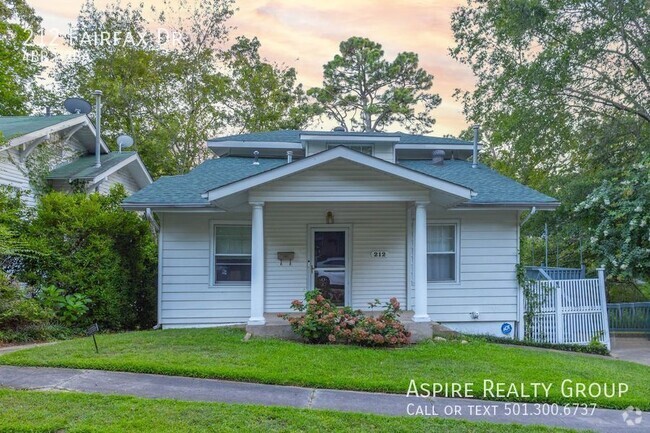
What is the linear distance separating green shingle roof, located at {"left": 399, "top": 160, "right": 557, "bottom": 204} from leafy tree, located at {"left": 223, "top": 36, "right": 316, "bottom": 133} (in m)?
11.0

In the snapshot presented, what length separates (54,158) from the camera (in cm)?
1252

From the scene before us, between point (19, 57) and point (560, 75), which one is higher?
point (19, 57)

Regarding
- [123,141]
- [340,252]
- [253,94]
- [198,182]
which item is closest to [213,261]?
[198,182]

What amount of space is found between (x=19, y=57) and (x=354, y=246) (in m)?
14.4

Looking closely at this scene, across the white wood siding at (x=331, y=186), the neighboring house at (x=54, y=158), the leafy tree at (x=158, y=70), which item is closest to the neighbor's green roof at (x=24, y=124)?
the neighboring house at (x=54, y=158)

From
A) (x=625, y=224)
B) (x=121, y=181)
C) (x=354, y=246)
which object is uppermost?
(x=121, y=181)

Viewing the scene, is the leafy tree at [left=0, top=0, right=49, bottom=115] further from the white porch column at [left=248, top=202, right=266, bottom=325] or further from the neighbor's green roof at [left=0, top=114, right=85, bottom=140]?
the white porch column at [left=248, top=202, right=266, bottom=325]

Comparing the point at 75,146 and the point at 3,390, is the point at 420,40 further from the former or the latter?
the point at 3,390

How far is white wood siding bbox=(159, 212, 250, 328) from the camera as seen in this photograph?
8.44 meters

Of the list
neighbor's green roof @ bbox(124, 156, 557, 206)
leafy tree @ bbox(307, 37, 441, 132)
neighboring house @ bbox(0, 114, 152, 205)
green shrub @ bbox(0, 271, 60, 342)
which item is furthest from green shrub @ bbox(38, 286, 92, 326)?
leafy tree @ bbox(307, 37, 441, 132)

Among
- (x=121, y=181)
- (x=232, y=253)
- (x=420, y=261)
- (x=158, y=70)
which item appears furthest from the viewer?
(x=158, y=70)

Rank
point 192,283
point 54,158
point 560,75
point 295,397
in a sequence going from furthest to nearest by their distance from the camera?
point 54,158
point 560,75
point 192,283
point 295,397

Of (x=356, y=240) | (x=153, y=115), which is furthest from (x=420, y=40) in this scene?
(x=153, y=115)

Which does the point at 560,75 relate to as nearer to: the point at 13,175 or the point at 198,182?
the point at 198,182
